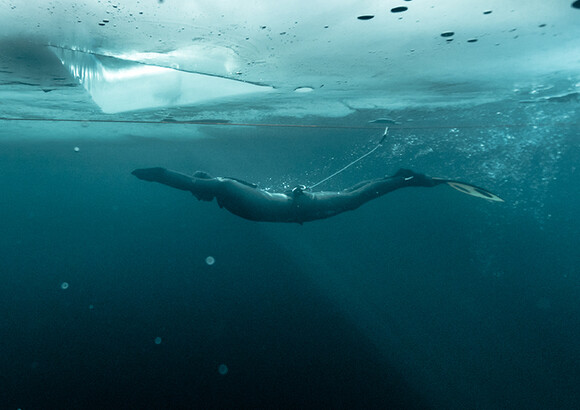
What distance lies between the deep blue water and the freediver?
8.19 feet

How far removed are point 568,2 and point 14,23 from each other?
15.2 feet

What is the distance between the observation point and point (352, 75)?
13.7 ft

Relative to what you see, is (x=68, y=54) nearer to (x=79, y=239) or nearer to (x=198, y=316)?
(x=198, y=316)

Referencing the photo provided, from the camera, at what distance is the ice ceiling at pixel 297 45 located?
86.7 inches

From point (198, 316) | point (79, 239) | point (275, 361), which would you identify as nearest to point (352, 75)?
point (275, 361)

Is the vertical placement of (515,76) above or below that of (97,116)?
above

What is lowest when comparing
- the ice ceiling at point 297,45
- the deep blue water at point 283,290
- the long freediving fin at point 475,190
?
the deep blue water at point 283,290

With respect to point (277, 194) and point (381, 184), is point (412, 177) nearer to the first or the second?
point (381, 184)

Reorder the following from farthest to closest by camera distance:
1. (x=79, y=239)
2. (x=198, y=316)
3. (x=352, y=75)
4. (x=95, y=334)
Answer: (x=79, y=239) → (x=198, y=316) → (x=95, y=334) → (x=352, y=75)

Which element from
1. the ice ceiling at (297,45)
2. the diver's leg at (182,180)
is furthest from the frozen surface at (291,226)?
the diver's leg at (182,180)

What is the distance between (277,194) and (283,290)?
699 cm

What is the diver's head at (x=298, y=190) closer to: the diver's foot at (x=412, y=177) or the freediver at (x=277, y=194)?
the freediver at (x=277, y=194)

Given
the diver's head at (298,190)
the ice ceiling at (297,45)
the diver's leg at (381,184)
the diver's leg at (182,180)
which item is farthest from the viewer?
the diver's leg at (381,184)

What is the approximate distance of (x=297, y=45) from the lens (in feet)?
9.87
